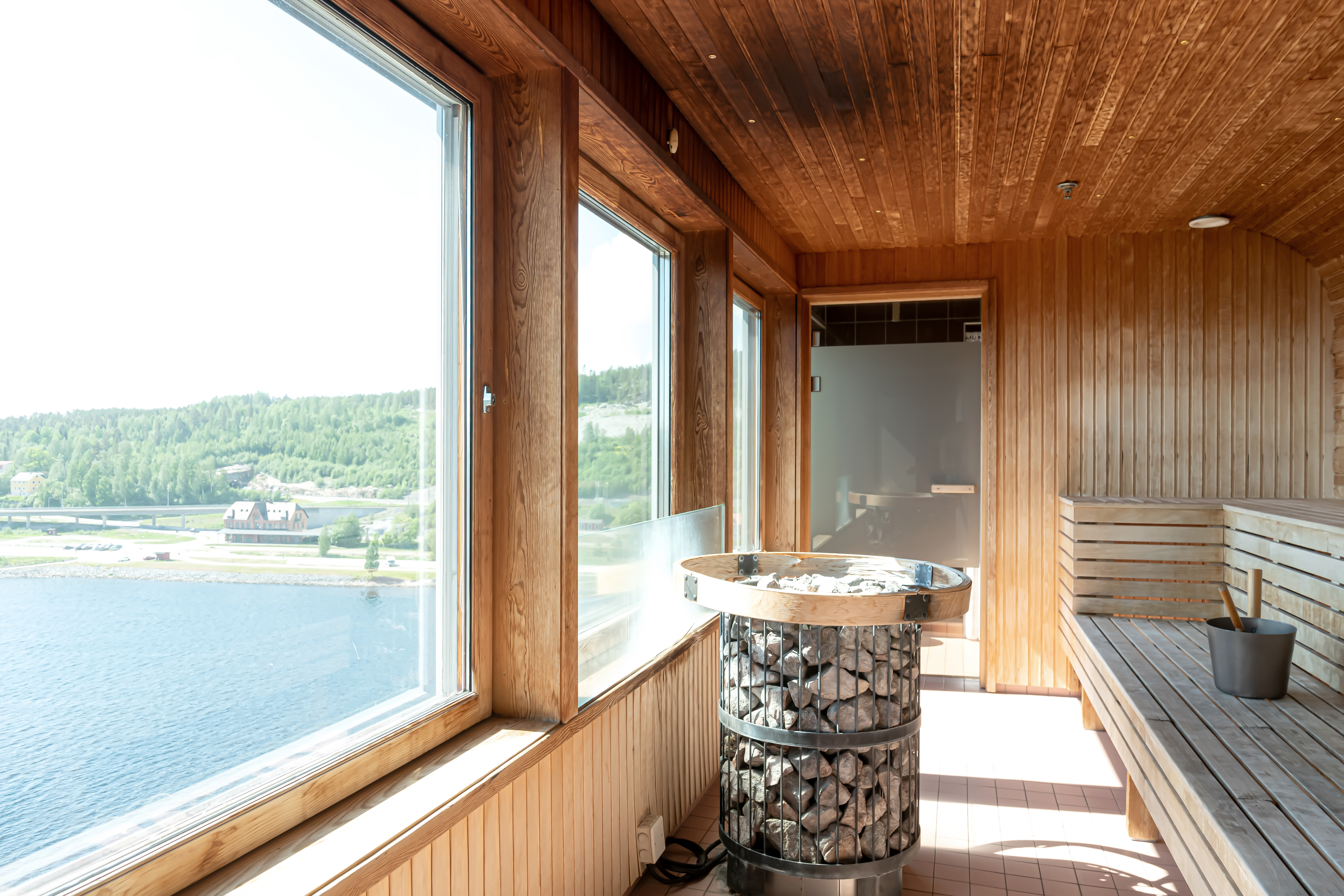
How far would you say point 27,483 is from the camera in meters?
0.99

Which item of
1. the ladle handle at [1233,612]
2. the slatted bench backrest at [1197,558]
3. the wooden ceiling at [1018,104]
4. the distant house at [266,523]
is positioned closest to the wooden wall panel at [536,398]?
the wooden ceiling at [1018,104]

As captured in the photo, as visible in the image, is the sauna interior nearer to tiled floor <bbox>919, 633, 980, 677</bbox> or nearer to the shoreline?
the shoreline

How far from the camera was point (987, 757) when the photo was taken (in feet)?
11.2

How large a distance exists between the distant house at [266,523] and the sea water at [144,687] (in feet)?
0.25

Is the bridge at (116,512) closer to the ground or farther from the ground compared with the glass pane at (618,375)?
closer to the ground

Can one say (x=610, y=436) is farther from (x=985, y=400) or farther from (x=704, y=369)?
(x=985, y=400)

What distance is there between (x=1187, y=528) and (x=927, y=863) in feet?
6.18

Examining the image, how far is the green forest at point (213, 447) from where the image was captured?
103 cm

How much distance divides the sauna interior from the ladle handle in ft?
0.05

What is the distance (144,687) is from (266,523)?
0.30 m

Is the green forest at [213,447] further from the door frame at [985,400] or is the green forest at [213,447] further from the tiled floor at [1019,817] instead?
the door frame at [985,400]

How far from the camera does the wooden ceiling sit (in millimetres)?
2105

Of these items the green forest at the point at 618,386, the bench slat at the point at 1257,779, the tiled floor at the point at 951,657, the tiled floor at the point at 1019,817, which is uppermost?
the green forest at the point at 618,386

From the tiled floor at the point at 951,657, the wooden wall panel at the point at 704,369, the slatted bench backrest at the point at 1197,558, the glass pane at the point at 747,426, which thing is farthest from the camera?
the tiled floor at the point at 951,657
